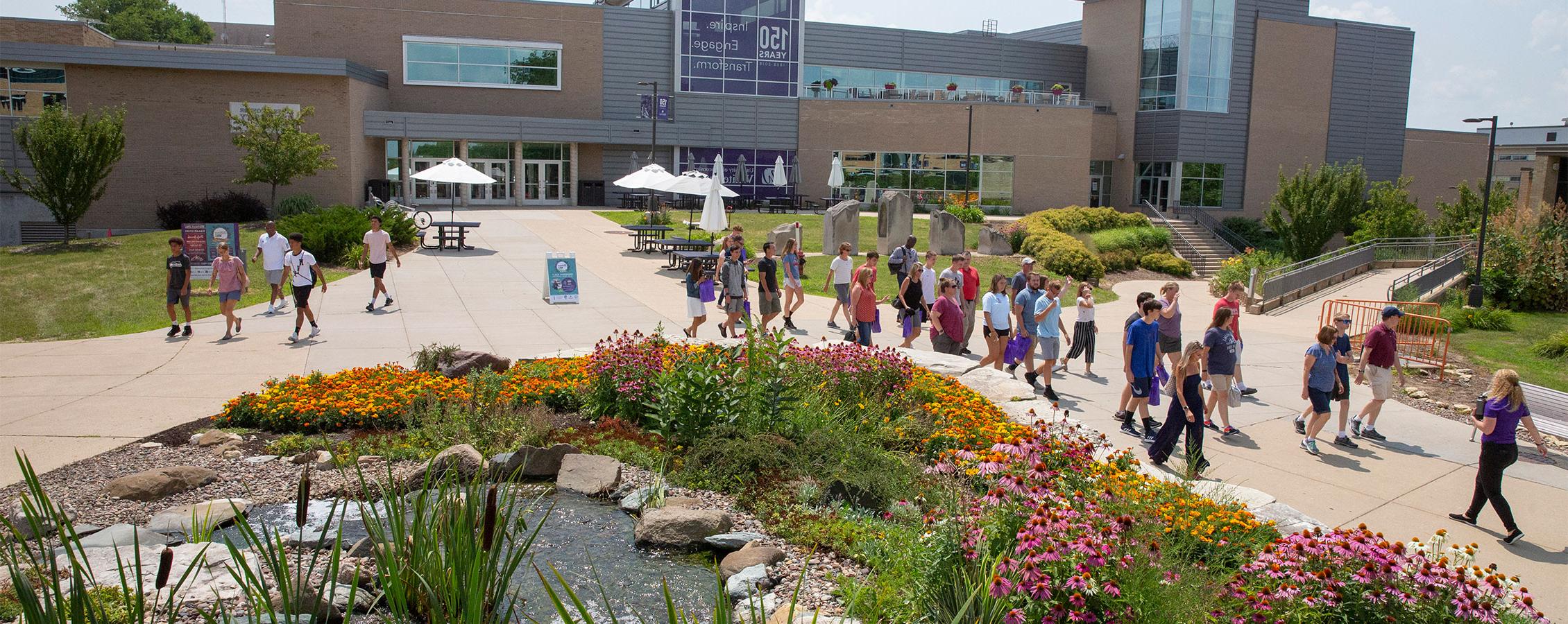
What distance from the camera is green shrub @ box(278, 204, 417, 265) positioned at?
2227 centimetres

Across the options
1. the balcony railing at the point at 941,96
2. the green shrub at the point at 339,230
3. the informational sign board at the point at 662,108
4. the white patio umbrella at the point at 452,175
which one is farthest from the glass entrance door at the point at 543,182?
the green shrub at the point at 339,230

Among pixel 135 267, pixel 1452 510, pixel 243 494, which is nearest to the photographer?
pixel 243 494

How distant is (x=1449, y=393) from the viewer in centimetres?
1401

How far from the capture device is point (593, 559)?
6.59 m

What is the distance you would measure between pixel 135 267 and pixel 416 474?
746 inches

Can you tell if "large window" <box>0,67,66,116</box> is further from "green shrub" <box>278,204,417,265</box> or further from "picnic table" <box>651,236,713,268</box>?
"picnic table" <box>651,236,713,268</box>

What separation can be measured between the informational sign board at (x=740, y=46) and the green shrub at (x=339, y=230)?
2267 centimetres

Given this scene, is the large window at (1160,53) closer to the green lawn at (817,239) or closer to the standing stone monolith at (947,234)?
the green lawn at (817,239)

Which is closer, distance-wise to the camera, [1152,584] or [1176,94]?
[1152,584]

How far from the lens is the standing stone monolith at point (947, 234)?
28.7 metres

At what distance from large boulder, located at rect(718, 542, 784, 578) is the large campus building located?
33817 millimetres

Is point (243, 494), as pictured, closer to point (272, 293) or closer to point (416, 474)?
point (416, 474)

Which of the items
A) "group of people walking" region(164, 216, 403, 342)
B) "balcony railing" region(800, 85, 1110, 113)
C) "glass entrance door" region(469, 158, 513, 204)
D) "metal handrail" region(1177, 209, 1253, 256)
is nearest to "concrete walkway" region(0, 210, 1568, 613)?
"group of people walking" region(164, 216, 403, 342)

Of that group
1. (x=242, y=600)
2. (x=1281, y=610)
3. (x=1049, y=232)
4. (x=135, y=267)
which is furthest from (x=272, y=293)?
(x=1049, y=232)
